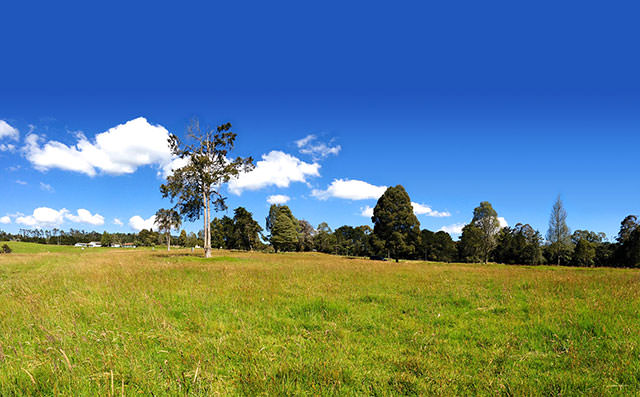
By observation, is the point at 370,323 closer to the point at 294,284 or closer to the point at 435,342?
the point at 435,342

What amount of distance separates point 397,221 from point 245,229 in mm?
41280

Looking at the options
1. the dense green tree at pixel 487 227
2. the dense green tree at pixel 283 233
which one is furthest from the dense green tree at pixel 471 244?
the dense green tree at pixel 283 233

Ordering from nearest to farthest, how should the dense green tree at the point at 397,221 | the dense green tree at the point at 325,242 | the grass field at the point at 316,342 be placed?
the grass field at the point at 316,342 < the dense green tree at the point at 397,221 < the dense green tree at the point at 325,242

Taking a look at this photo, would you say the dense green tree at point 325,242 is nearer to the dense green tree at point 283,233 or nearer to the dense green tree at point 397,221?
the dense green tree at point 283,233

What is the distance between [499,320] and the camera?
18.3 ft

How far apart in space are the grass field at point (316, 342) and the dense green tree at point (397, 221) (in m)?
29.3

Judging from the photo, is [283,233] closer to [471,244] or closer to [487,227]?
[471,244]

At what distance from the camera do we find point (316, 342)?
4.42 m

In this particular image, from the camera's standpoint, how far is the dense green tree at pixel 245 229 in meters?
63.6

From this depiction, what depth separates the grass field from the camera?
3.11 metres

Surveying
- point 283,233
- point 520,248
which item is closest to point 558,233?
point 520,248

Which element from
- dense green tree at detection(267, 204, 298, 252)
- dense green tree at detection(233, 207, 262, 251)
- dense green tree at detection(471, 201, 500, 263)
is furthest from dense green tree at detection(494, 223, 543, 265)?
dense green tree at detection(233, 207, 262, 251)

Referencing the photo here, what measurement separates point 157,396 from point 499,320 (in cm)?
629

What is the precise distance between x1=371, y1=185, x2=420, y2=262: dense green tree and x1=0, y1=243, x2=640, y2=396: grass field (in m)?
29.3
